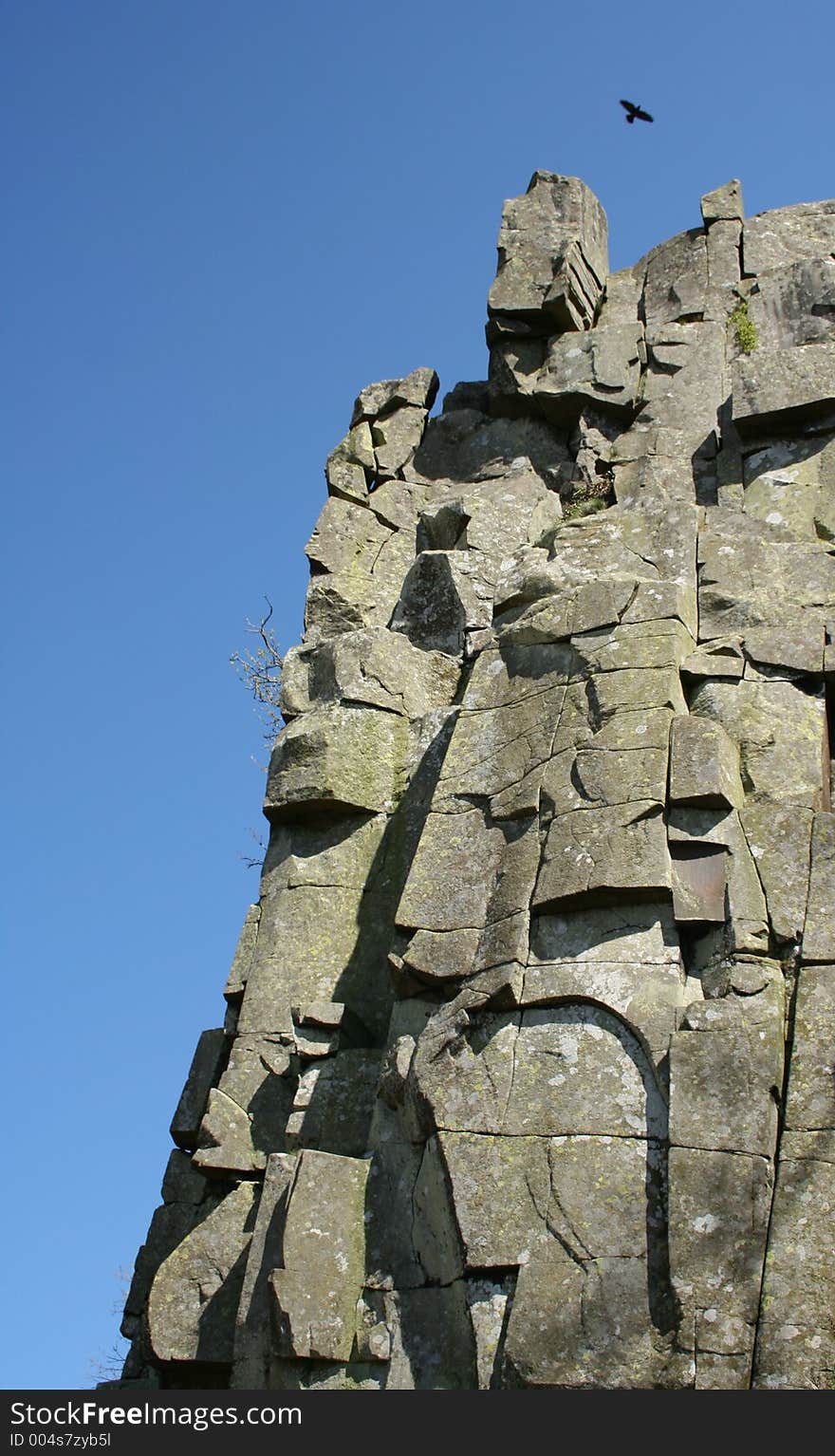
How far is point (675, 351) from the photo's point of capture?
772 inches

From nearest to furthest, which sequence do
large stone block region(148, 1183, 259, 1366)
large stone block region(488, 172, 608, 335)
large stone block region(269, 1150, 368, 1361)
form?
1. large stone block region(269, 1150, 368, 1361)
2. large stone block region(148, 1183, 259, 1366)
3. large stone block region(488, 172, 608, 335)

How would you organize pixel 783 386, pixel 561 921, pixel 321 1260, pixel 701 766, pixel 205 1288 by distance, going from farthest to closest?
pixel 783 386 < pixel 205 1288 < pixel 701 766 < pixel 561 921 < pixel 321 1260

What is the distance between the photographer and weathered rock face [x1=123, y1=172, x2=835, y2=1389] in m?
11.8

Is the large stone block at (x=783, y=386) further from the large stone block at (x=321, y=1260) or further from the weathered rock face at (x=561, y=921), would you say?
the large stone block at (x=321, y=1260)

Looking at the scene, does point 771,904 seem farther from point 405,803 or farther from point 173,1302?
point 173,1302

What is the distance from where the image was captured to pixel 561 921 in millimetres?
13516

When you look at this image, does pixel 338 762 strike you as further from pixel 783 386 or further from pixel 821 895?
pixel 783 386

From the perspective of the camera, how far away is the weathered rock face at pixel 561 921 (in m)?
11.8

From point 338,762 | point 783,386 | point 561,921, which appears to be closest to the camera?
point 561,921

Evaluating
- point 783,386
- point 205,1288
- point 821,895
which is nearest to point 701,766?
point 821,895

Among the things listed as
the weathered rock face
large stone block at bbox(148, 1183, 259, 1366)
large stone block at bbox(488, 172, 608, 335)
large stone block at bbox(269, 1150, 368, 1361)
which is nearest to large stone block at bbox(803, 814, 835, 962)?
the weathered rock face

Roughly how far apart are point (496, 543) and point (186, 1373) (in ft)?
29.8

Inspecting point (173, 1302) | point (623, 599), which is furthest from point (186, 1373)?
point (623, 599)

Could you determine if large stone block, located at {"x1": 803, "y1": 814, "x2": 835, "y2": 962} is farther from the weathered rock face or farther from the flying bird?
the flying bird
